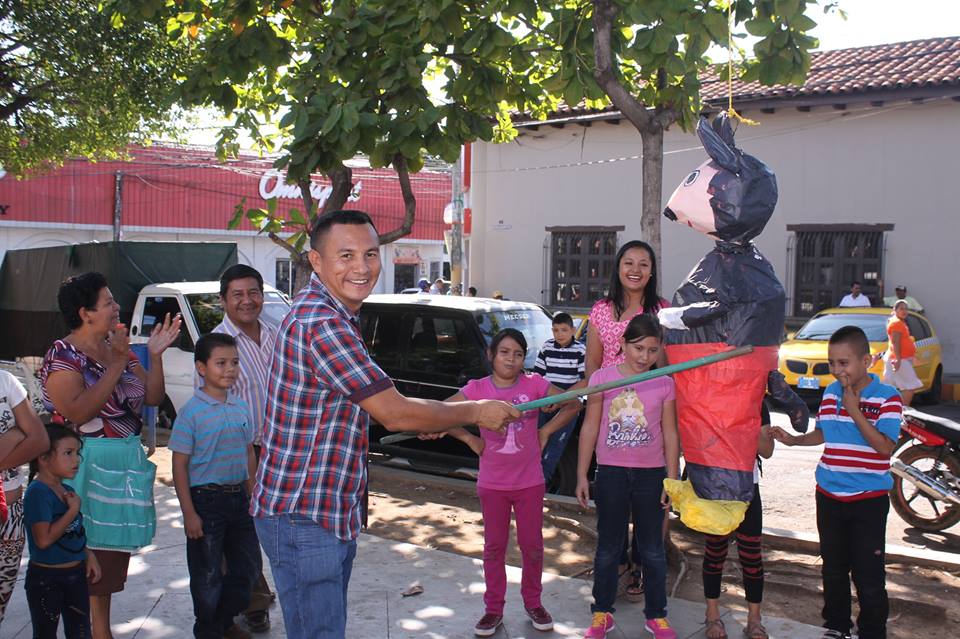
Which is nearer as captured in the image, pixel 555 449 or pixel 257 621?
pixel 257 621

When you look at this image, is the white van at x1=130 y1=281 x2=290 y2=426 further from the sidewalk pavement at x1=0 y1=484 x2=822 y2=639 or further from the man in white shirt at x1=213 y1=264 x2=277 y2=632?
the man in white shirt at x1=213 y1=264 x2=277 y2=632

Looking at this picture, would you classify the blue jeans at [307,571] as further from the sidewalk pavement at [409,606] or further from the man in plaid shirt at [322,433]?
the sidewalk pavement at [409,606]

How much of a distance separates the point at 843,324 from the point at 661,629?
9433mm

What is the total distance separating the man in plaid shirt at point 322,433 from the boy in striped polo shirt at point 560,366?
375 cm

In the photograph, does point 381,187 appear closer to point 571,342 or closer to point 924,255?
point 924,255

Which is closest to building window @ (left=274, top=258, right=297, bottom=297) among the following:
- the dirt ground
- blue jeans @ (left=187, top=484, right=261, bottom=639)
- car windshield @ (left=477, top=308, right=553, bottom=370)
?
car windshield @ (left=477, top=308, right=553, bottom=370)

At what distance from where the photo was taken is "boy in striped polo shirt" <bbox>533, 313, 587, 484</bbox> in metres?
6.48

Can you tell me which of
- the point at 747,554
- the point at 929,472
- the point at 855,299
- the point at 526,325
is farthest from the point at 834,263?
the point at 747,554

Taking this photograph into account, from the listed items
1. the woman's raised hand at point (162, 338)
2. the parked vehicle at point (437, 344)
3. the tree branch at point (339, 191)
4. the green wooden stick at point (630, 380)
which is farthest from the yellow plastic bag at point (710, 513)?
the tree branch at point (339, 191)

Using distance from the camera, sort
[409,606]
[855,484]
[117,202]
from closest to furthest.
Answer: [855,484], [409,606], [117,202]

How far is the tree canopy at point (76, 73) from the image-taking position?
952 centimetres

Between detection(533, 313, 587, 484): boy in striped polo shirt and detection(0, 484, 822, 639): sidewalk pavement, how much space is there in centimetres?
123

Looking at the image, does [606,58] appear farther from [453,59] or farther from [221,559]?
[221,559]

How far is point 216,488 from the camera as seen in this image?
12.9 ft
